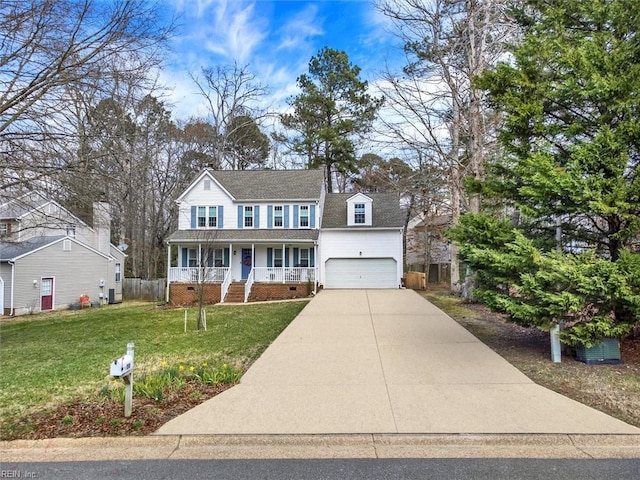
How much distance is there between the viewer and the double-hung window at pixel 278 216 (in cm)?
2133

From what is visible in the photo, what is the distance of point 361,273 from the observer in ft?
70.6

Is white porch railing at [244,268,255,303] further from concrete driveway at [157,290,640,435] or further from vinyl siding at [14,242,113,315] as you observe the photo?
vinyl siding at [14,242,113,315]

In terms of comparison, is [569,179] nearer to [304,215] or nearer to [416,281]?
[304,215]

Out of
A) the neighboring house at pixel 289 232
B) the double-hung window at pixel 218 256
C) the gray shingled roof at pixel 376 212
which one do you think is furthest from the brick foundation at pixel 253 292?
the gray shingled roof at pixel 376 212

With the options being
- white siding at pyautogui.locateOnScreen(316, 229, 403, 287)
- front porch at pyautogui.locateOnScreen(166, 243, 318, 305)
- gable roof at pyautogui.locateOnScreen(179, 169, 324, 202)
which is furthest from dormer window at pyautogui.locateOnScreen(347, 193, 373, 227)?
front porch at pyautogui.locateOnScreen(166, 243, 318, 305)

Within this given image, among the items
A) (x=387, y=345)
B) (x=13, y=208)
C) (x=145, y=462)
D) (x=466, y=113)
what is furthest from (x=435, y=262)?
(x=145, y=462)

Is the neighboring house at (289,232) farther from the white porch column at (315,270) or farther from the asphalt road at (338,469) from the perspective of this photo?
the asphalt road at (338,469)

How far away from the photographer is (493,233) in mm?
6770

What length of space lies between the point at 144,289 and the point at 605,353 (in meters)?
26.4

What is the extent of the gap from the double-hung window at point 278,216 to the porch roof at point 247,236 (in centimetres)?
53

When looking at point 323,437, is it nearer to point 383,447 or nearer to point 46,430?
point 383,447

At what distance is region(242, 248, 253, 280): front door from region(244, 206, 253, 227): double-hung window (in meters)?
1.44

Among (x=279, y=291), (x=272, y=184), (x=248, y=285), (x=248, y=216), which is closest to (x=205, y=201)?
(x=248, y=216)

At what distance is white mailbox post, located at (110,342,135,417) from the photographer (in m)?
3.72
